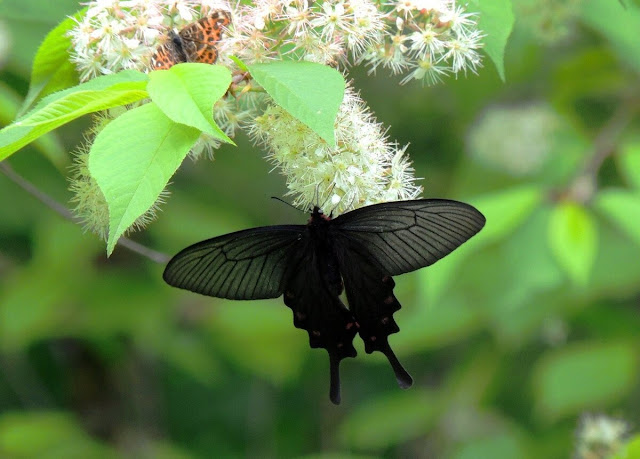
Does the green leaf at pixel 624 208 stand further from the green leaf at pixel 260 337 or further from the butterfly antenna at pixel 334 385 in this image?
the green leaf at pixel 260 337

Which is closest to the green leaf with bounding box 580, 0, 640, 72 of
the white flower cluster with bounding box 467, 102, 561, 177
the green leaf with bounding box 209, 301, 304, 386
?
the white flower cluster with bounding box 467, 102, 561, 177

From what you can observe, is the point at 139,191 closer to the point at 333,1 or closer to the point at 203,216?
the point at 333,1

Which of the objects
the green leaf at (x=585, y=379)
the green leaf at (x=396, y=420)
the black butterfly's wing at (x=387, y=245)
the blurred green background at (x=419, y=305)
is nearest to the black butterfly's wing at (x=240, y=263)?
the black butterfly's wing at (x=387, y=245)

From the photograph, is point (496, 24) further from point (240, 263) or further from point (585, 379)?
point (585, 379)

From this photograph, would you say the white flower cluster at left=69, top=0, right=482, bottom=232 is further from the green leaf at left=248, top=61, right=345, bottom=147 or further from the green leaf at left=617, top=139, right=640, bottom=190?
the green leaf at left=617, top=139, right=640, bottom=190

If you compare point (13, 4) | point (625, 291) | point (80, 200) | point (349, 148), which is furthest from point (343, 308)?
point (625, 291)

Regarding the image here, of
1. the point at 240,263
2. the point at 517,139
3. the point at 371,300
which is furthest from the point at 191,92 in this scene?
the point at 517,139
